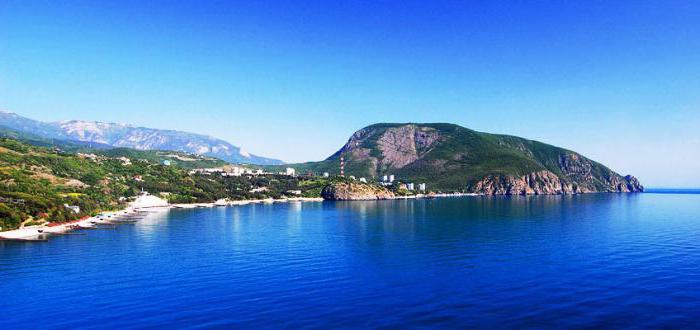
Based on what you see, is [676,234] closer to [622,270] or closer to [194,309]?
[622,270]

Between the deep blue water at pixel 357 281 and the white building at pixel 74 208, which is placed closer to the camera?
the deep blue water at pixel 357 281

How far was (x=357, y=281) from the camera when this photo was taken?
194 feet

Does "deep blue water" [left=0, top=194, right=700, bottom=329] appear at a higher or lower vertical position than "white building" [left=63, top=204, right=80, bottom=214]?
lower

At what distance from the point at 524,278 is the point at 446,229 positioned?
62691 millimetres

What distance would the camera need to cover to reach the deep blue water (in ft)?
142

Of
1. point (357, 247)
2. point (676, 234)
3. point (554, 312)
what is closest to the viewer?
point (554, 312)

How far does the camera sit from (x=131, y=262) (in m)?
74.4

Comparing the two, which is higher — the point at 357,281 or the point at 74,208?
the point at 74,208

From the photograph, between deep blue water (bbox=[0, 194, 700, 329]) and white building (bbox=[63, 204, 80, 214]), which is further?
white building (bbox=[63, 204, 80, 214])

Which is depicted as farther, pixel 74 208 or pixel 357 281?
pixel 74 208

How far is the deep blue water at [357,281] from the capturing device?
43.2 meters

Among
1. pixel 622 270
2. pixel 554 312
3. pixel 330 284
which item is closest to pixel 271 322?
pixel 330 284

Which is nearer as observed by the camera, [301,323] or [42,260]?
[301,323]

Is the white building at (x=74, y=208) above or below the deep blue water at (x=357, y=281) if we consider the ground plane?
above
